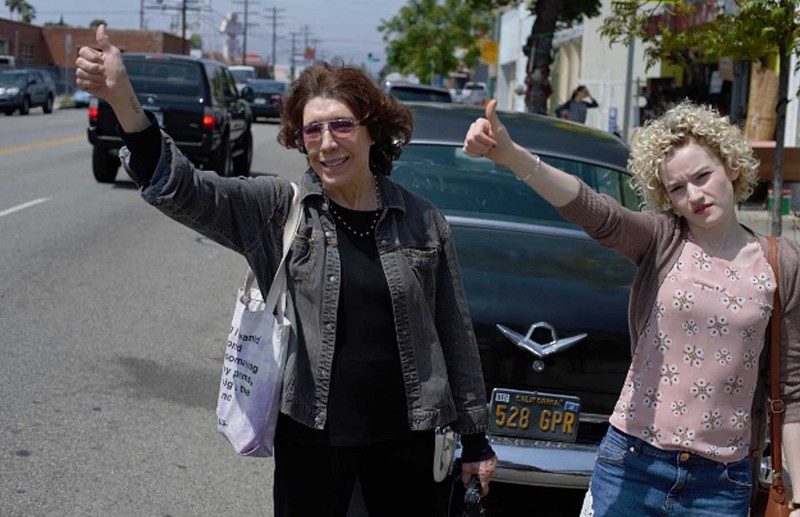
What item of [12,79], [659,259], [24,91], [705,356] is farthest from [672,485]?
[12,79]

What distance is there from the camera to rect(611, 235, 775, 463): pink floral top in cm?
303

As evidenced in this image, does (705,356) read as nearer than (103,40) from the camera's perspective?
No

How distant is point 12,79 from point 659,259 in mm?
40825

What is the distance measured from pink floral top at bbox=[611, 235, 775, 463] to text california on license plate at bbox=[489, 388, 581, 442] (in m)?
1.45

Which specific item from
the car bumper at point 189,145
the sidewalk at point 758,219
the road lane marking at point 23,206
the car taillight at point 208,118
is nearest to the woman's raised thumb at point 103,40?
the road lane marking at point 23,206

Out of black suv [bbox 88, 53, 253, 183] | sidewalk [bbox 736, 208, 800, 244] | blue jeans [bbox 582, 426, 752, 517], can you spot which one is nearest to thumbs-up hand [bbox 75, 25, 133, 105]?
blue jeans [bbox 582, 426, 752, 517]

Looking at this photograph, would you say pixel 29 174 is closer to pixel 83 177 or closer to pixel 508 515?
pixel 83 177

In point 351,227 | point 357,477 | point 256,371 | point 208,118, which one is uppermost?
point 351,227

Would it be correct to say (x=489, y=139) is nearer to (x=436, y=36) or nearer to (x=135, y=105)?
(x=135, y=105)

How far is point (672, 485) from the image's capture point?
10.1ft

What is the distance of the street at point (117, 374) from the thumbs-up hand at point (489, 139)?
8.46ft

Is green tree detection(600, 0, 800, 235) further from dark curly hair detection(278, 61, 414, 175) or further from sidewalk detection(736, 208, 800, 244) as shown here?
sidewalk detection(736, 208, 800, 244)

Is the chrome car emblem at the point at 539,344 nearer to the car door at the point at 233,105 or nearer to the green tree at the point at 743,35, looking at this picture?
the green tree at the point at 743,35

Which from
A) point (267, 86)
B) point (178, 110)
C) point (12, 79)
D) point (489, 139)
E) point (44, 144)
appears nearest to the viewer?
point (489, 139)
